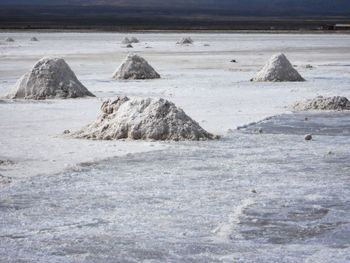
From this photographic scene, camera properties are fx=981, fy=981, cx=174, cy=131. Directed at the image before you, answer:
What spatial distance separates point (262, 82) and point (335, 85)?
166cm

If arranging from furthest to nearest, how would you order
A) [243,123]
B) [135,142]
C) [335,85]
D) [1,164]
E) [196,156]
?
1. [335,85]
2. [243,123]
3. [135,142]
4. [196,156]
5. [1,164]

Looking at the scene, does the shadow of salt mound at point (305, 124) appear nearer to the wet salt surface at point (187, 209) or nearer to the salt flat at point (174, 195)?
the salt flat at point (174, 195)

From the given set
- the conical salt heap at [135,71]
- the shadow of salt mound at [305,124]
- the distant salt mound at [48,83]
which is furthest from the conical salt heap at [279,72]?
the shadow of salt mound at [305,124]

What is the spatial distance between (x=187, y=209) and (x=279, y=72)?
44.6 ft

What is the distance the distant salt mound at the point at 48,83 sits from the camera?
49.8 ft

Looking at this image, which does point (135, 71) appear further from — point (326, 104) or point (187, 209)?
point (187, 209)

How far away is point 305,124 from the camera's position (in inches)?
457

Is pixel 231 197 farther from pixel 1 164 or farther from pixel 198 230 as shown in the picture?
pixel 1 164

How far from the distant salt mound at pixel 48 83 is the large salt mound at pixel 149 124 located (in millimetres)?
4971

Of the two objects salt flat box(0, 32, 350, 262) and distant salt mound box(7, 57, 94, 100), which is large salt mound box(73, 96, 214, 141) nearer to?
salt flat box(0, 32, 350, 262)

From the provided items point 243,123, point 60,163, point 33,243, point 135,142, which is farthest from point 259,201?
point 243,123

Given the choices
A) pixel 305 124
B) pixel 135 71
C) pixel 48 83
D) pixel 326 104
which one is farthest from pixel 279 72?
pixel 305 124

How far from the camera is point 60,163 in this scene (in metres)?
8.49

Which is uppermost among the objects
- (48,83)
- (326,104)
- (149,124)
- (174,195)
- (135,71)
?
(174,195)
